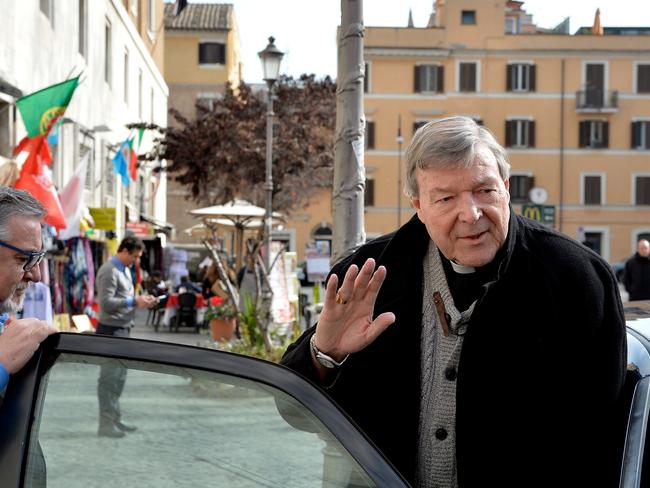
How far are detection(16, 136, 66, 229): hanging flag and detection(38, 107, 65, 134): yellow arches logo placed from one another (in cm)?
30

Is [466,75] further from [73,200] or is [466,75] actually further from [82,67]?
[73,200]

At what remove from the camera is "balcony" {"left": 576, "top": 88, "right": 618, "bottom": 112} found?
52500 mm

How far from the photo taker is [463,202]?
2506 millimetres

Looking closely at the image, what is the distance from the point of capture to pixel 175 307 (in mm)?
21016

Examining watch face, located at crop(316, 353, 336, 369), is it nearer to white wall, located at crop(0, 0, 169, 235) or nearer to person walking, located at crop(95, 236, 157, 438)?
person walking, located at crop(95, 236, 157, 438)

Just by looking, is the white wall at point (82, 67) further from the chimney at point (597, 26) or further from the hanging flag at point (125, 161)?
the chimney at point (597, 26)

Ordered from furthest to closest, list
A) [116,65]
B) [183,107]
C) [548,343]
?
1. [183,107]
2. [116,65]
3. [548,343]

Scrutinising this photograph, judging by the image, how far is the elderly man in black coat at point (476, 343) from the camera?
243 centimetres

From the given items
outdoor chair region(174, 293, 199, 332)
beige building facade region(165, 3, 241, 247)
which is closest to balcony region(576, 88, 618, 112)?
beige building facade region(165, 3, 241, 247)

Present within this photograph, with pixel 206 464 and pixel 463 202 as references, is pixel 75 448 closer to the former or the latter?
pixel 206 464

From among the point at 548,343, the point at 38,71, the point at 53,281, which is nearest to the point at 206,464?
the point at 548,343

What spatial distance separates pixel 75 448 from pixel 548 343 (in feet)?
3.65

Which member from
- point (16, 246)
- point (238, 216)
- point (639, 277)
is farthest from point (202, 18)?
point (16, 246)

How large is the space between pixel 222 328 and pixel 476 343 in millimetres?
12927
